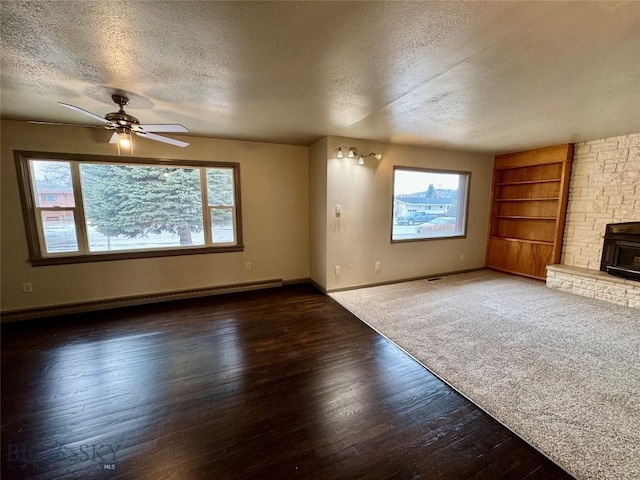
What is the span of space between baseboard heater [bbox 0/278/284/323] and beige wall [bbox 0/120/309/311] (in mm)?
69

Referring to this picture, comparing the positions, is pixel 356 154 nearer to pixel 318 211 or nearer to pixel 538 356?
pixel 318 211

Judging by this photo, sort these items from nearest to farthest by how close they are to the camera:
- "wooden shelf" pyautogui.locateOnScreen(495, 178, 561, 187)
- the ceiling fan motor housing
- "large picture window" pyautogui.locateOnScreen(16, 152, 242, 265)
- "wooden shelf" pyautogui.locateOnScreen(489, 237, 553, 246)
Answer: the ceiling fan motor housing, "large picture window" pyautogui.locateOnScreen(16, 152, 242, 265), "wooden shelf" pyautogui.locateOnScreen(495, 178, 561, 187), "wooden shelf" pyautogui.locateOnScreen(489, 237, 553, 246)

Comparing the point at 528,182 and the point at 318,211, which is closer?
the point at 318,211

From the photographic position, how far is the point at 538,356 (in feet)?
7.98

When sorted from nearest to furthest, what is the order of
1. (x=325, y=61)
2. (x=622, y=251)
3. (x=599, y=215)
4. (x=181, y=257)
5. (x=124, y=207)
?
1. (x=325, y=61)
2. (x=124, y=207)
3. (x=622, y=251)
4. (x=181, y=257)
5. (x=599, y=215)

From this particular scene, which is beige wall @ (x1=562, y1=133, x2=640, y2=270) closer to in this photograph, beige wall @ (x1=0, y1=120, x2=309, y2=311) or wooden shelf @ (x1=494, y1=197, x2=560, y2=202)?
wooden shelf @ (x1=494, y1=197, x2=560, y2=202)

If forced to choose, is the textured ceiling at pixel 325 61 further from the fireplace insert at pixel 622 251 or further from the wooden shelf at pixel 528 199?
the wooden shelf at pixel 528 199

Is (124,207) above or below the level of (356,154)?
below

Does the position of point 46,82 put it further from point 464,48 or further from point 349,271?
point 349,271

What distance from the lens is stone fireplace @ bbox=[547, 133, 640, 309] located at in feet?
12.3

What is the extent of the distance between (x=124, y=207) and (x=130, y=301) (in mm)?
1317

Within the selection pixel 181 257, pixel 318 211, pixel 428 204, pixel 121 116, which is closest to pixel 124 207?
pixel 181 257

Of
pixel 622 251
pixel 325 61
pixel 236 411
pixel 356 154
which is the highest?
pixel 325 61

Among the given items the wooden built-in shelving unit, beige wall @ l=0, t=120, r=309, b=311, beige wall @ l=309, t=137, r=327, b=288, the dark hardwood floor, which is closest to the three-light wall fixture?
beige wall @ l=309, t=137, r=327, b=288
